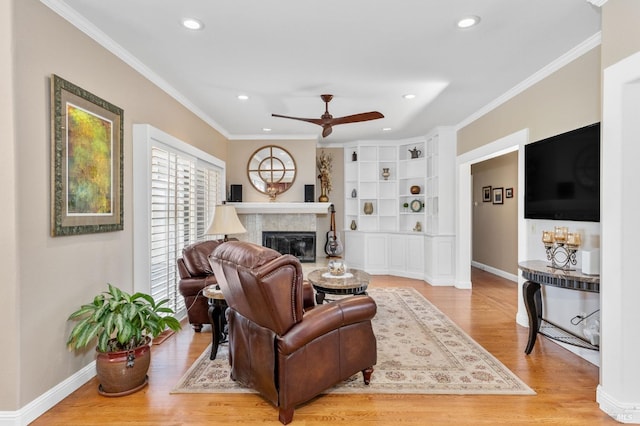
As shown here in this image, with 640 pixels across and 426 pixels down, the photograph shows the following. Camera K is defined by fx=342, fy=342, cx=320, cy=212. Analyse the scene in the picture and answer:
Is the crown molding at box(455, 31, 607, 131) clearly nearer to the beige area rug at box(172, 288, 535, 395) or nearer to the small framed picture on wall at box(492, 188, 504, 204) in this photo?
the small framed picture on wall at box(492, 188, 504, 204)

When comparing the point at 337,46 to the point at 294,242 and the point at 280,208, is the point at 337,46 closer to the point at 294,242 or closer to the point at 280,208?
the point at 280,208

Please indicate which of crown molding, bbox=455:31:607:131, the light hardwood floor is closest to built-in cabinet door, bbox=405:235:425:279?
crown molding, bbox=455:31:607:131

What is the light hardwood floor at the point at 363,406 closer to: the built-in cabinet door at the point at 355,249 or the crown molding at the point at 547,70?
the crown molding at the point at 547,70

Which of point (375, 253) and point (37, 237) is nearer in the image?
point (37, 237)

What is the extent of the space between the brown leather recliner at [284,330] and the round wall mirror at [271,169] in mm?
4087

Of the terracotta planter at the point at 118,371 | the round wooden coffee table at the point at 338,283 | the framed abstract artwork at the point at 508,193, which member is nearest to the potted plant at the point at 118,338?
the terracotta planter at the point at 118,371

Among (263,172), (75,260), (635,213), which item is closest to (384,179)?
(263,172)

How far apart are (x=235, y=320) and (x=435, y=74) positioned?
3090 millimetres

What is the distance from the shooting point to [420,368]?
283cm

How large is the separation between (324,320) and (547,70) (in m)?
3.30

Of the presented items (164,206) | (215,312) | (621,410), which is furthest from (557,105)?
(164,206)

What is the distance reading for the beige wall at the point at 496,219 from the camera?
21.0 feet

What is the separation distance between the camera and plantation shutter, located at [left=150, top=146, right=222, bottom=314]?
11.7 feet

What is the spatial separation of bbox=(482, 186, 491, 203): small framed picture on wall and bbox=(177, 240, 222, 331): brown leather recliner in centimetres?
601
